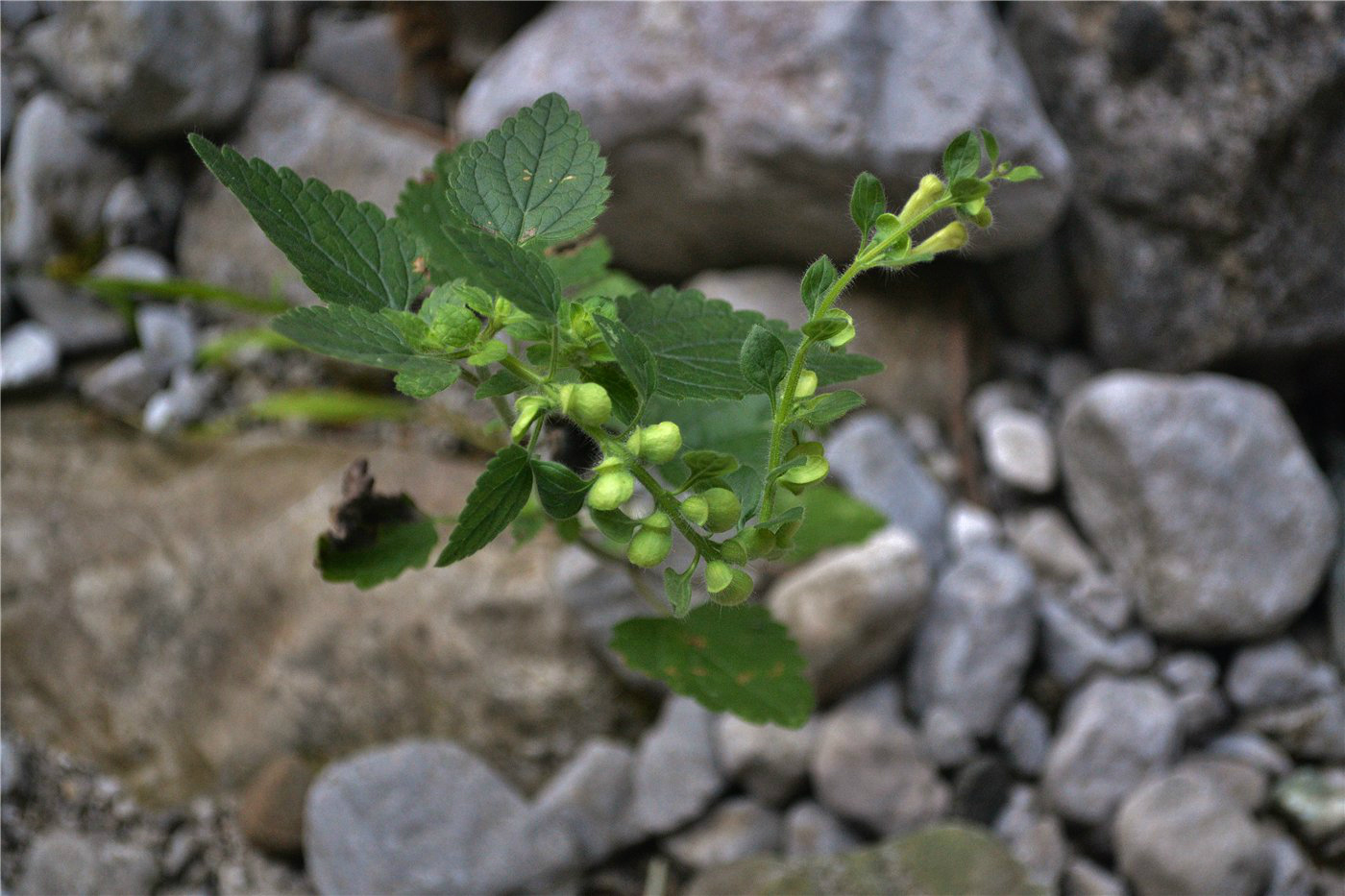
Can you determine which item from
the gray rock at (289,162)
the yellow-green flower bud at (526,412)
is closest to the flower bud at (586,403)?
the yellow-green flower bud at (526,412)

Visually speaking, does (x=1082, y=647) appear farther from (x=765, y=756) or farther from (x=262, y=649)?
(x=262, y=649)

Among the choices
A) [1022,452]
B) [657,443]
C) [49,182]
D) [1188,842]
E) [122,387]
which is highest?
[657,443]

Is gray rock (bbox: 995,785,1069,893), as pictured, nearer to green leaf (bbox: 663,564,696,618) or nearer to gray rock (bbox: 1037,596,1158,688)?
gray rock (bbox: 1037,596,1158,688)

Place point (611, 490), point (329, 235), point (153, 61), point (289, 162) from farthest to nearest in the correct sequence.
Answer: point (289, 162) → point (153, 61) → point (329, 235) → point (611, 490)

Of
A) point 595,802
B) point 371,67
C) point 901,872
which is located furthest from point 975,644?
point 371,67

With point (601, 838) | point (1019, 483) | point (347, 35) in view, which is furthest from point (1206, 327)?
point (347, 35)

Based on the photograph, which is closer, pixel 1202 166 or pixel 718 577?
pixel 718 577

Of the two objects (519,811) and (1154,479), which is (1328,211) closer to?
(1154,479)

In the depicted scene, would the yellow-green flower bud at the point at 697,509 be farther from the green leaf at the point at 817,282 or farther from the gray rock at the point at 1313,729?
the gray rock at the point at 1313,729
